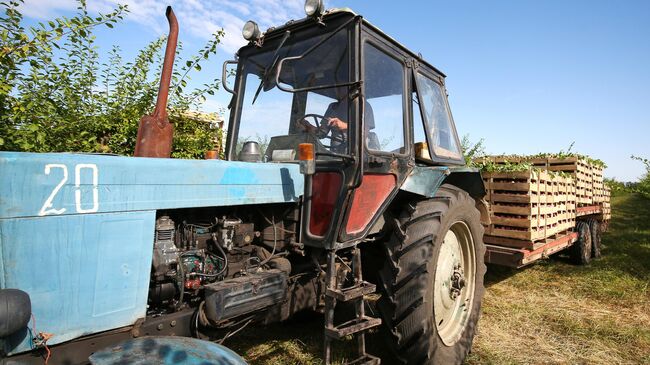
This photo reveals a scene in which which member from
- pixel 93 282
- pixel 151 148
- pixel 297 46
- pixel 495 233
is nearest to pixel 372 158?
pixel 297 46

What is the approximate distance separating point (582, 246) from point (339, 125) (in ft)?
18.9

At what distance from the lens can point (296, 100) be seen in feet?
9.93

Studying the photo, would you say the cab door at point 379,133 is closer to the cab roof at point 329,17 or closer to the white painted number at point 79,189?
the cab roof at point 329,17

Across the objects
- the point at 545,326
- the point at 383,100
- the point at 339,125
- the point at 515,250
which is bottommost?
the point at 545,326

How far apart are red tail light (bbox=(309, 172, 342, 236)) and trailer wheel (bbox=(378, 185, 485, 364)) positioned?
1.71ft

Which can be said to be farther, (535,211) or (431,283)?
(535,211)

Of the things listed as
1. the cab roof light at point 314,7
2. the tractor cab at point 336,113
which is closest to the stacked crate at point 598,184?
the tractor cab at point 336,113

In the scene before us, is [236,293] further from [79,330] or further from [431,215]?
[431,215]

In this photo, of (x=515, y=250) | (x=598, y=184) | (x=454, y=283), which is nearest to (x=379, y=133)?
(x=454, y=283)

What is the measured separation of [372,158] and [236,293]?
1.20 m

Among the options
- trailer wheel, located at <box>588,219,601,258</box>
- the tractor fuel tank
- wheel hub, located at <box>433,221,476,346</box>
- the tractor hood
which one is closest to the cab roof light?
the tractor hood

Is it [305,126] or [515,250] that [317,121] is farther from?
[515,250]

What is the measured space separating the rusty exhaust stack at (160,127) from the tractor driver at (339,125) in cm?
93

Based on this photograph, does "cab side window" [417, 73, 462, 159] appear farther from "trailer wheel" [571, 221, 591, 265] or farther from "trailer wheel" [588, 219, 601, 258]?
"trailer wheel" [588, 219, 601, 258]
